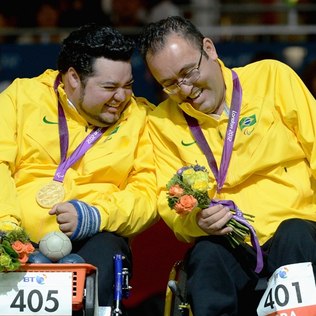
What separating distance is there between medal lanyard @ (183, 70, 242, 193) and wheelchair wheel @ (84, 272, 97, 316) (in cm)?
108

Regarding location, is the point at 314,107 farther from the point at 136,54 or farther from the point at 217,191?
the point at 136,54

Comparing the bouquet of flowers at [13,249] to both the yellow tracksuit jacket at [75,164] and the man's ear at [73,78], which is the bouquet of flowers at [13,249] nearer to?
the yellow tracksuit jacket at [75,164]

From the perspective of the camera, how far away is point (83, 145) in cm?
705

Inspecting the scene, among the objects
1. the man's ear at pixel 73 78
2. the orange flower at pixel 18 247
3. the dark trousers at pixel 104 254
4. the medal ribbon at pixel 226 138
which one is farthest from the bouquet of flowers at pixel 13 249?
the man's ear at pixel 73 78

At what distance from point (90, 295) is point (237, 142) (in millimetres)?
1384

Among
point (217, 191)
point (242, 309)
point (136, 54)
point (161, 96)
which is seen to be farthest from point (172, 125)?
point (136, 54)

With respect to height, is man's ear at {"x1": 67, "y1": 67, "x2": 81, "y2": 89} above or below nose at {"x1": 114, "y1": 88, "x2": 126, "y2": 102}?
above

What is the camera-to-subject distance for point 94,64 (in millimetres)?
7090

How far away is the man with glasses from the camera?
256 inches

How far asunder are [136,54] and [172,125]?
437 centimetres

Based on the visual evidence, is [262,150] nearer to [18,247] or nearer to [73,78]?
[73,78]

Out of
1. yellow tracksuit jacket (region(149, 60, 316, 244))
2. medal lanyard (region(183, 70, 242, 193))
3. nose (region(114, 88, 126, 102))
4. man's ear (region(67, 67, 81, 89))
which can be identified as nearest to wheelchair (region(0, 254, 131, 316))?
yellow tracksuit jacket (region(149, 60, 316, 244))

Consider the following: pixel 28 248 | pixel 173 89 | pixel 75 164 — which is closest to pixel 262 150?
pixel 173 89

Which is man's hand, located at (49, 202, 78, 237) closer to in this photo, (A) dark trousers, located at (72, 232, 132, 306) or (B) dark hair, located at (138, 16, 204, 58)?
(A) dark trousers, located at (72, 232, 132, 306)
